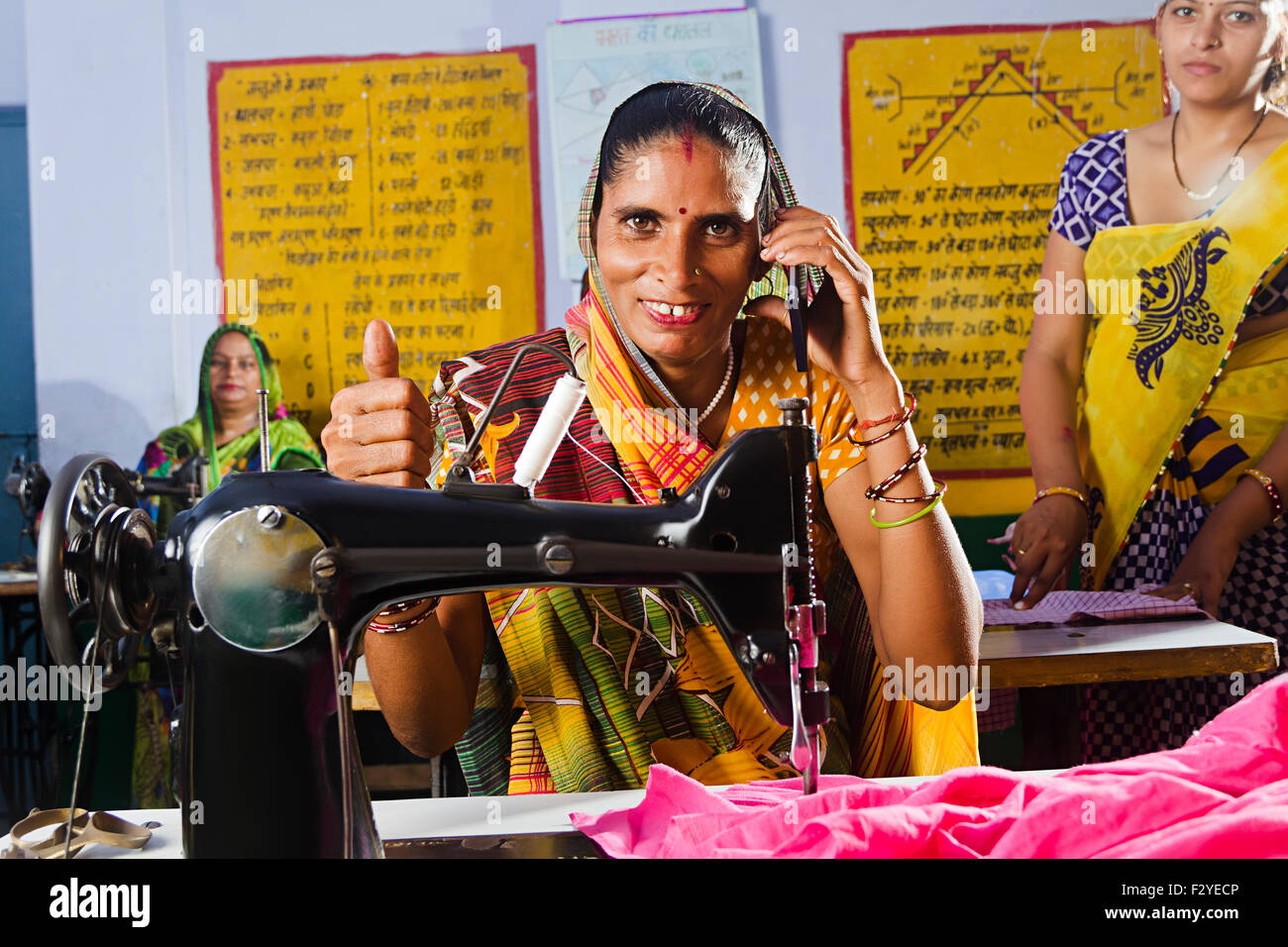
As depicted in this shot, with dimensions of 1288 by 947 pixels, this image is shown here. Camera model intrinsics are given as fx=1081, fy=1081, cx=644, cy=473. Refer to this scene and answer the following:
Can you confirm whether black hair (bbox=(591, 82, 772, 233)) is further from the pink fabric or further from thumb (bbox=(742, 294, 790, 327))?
the pink fabric

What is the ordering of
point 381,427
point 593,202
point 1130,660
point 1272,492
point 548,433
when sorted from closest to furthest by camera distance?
point 548,433, point 381,427, point 593,202, point 1130,660, point 1272,492

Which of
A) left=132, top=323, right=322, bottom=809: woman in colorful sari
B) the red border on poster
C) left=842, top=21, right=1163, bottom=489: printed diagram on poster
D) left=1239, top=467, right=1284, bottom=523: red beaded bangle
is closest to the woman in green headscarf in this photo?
left=132, top=323, right=322, bottom=809: woman in colorful sari

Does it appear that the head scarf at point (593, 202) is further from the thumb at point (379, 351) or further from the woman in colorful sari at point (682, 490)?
the thumb at point (379, 351)

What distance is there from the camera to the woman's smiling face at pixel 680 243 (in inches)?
54.0

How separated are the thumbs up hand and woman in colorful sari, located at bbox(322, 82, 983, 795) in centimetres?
24

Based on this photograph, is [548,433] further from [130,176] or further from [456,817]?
[130,176]

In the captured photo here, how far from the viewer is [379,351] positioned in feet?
3.33

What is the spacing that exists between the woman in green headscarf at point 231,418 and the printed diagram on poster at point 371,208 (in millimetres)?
132

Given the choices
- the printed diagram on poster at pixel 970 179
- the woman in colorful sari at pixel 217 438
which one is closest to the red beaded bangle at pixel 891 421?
the printed diagram on poster at pixel 970 179

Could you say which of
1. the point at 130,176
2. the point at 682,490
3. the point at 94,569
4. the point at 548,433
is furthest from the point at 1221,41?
the point at 130,176

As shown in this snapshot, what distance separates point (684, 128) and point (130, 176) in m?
3.03

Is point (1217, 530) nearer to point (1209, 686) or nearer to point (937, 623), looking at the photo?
point (1209, 686)
